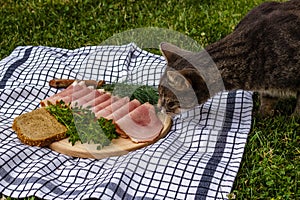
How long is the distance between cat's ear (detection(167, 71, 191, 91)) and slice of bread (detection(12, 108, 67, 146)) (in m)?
1.09

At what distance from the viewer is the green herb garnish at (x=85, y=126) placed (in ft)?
16.5

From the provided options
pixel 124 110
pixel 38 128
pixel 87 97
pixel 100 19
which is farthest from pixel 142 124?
pixel 100 19

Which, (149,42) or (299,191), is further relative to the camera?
(149,42)

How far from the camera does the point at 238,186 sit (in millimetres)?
4617

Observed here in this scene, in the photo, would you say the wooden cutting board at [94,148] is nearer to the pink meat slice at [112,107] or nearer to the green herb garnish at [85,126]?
the green herb garnish at [85,126]

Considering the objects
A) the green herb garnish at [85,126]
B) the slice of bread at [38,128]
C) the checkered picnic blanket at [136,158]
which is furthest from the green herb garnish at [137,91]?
the slice of bread at [38,128]

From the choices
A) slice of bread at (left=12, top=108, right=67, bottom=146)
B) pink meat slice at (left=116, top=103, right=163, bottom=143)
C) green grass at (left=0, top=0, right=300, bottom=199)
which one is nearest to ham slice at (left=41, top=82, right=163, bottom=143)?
pink meat slice at (left=116, top=103, right=163, bottom=143)

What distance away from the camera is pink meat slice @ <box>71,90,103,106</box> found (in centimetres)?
551

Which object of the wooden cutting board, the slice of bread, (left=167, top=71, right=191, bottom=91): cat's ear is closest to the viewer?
(left=167, top=71, right=191, bottom=91): cat's ear

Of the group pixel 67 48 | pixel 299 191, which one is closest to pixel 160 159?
pixel 299 191

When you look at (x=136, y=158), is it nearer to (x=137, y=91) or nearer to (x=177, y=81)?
(x=177, y=81)

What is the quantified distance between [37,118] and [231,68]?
1.88 m

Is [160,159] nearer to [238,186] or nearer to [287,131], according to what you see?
[238,186]

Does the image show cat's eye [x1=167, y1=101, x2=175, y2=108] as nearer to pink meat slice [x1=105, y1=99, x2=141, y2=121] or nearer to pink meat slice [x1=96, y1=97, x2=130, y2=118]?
pink meat slice [x1=105, y1=99, x2=141, y2=121]
